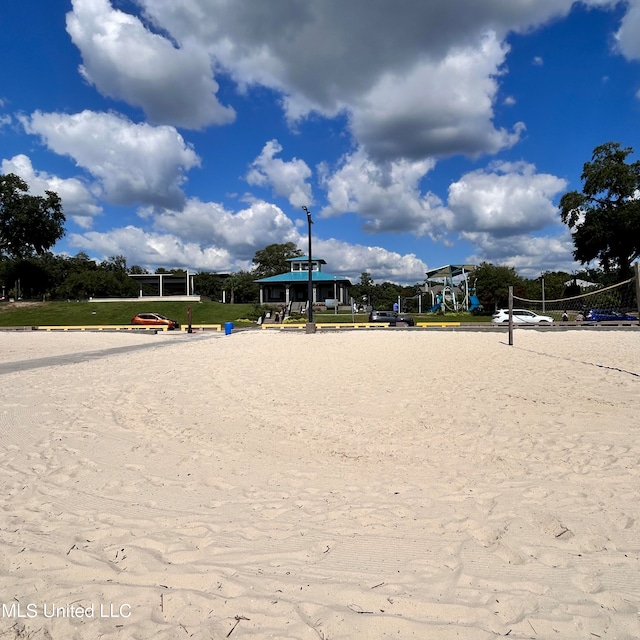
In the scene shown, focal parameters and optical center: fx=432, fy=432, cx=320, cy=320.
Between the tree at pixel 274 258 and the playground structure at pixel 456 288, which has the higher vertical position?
the tree at pixel 274 258

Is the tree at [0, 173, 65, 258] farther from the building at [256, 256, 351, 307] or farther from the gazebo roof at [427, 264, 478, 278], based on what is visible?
the gazebo roof at [427, 264, 478, 278]

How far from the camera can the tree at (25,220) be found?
174 feet

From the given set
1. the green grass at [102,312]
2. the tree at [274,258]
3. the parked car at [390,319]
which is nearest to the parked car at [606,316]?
the parked car at [390,319]

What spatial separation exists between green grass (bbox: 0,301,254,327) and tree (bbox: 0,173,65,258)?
916cm

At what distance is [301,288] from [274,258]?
86.6ft

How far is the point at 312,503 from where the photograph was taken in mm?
3717

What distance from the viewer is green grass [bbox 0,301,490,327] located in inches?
1724

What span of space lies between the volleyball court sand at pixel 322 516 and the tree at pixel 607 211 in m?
42.2

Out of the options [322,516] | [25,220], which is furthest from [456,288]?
[322,516]

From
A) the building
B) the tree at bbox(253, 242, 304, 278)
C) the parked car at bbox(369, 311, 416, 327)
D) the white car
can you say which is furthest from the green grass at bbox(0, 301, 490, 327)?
the tree at bbox(253, 242, 304, 278)

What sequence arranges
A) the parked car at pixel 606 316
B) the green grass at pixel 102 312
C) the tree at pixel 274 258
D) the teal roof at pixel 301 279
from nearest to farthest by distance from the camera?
1. the parked car at pixel 606 316
2. the green grass at pixel 102 312
3. the teal roof at pixel 301 279
4. the tree at pixel 274 258

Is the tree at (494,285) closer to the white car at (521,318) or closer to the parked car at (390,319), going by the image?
the white car at (521,318)

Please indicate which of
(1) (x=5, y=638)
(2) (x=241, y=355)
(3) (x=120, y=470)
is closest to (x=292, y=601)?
(1) (x=5, y=638)

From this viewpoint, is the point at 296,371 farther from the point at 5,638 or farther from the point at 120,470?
the point at 5,638
